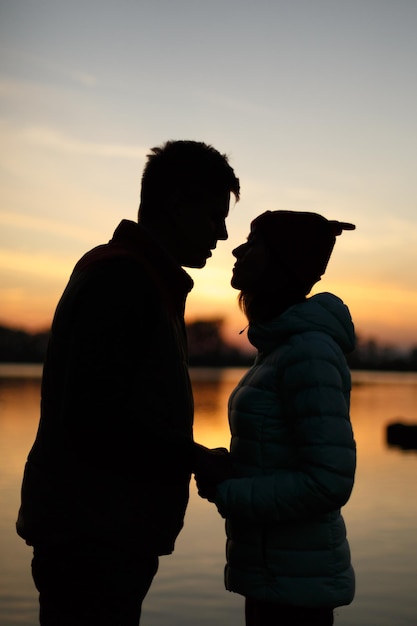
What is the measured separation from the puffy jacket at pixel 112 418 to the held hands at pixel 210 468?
0.04m

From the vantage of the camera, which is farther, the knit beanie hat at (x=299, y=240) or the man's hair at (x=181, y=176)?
the man's hair at (x=181, y=176)

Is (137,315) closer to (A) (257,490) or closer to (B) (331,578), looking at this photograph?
(A) (257,490)

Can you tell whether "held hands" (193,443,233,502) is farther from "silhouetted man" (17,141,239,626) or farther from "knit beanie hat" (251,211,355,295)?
"knit beanie hat" (251,211,355,295)

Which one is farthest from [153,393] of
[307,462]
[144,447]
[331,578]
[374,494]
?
[374,494]

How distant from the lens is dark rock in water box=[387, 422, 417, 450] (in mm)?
34938

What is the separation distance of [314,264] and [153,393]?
0.76 meters

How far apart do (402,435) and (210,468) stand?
3334 centimetres

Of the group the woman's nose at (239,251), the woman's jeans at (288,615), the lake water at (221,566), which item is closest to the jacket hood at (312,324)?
the woman's nose at (239,251)

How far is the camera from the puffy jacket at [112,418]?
284 centimetres

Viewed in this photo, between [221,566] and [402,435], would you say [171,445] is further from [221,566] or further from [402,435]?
[402,435]

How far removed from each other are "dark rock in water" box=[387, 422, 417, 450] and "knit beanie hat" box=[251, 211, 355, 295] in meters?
32.9

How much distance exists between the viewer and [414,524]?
805 inches

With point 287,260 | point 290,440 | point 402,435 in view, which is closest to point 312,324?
point 287,260

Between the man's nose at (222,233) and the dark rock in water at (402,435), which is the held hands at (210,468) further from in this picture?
the dark rock in water at (402,435)
